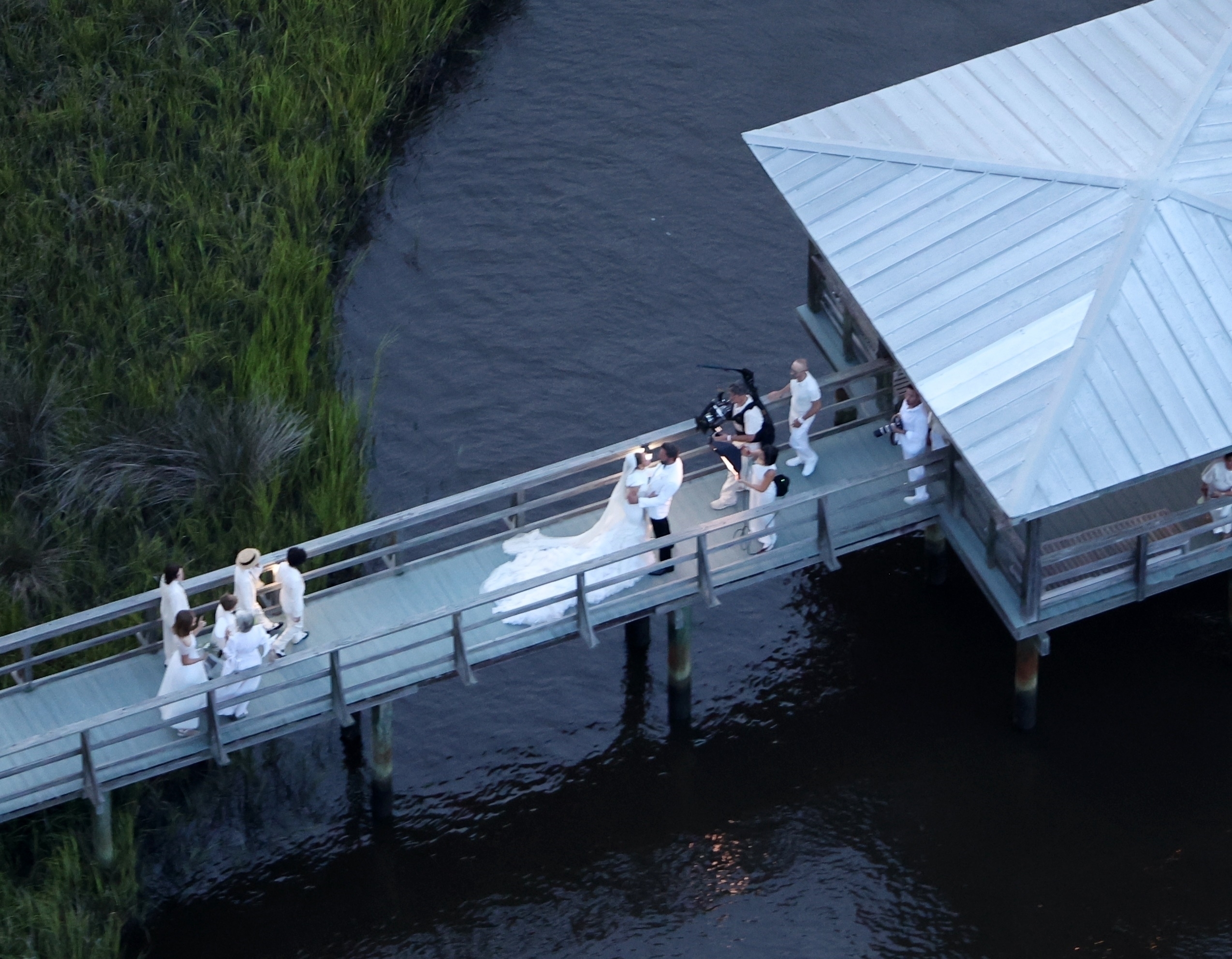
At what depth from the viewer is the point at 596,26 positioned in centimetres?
3566

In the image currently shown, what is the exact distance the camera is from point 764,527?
75.4 ft

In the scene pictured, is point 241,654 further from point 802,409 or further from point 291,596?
point 802,409

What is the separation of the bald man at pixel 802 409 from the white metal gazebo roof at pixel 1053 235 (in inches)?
42.6

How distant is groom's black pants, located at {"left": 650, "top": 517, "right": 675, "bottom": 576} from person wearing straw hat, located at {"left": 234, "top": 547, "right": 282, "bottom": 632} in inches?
172

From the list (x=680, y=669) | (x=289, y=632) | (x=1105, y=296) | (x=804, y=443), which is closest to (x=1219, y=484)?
(x=1105, y=296)

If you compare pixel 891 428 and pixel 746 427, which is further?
pixel 891 428

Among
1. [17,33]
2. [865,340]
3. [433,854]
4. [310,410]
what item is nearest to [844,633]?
[865,340]

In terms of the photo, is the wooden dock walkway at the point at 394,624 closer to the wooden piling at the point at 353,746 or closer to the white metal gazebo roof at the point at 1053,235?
the white metal gazebo roof at the point at 1053,235

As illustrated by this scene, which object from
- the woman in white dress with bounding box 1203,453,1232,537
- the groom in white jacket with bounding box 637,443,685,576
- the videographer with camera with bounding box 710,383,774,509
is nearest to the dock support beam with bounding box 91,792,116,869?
the groom in white jacket with bounding box 637,443,685,576

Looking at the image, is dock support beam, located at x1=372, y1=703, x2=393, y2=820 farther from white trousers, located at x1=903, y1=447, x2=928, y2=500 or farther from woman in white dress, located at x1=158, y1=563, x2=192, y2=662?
white trousers, located at x1=903, y1=447, x2=928, y2=500

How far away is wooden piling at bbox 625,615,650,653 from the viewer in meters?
25.1

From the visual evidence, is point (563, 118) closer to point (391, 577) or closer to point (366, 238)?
point (366, 238)

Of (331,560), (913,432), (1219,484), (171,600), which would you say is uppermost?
(331,560)

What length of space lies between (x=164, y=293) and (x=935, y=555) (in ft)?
38.8
